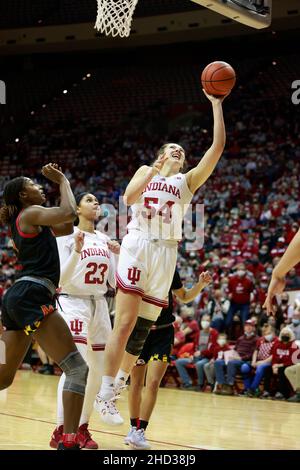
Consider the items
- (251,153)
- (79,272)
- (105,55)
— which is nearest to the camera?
(79,272)

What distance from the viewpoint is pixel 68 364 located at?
219 inches

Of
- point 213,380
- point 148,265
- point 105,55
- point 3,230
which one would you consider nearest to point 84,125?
point 105,55

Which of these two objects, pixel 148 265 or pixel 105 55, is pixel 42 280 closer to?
pixel 148 265

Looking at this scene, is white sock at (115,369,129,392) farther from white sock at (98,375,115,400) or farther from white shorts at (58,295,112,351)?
white shorts at (58,295,112,351)

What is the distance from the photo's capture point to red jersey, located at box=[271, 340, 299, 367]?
1300cm

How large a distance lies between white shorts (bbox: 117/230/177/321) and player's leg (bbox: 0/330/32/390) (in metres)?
1.12

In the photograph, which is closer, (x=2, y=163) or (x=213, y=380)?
(x=213, y=380)

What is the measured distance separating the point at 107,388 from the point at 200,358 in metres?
8.39

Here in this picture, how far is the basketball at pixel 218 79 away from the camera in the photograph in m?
6.45

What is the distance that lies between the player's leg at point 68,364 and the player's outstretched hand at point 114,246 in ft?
6.46

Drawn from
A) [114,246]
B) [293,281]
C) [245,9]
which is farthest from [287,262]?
[293,281]

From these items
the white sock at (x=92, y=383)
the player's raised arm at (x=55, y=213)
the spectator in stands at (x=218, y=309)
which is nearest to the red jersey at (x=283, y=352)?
the spectator in stands at (x=218, y=309)

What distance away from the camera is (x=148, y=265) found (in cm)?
661
